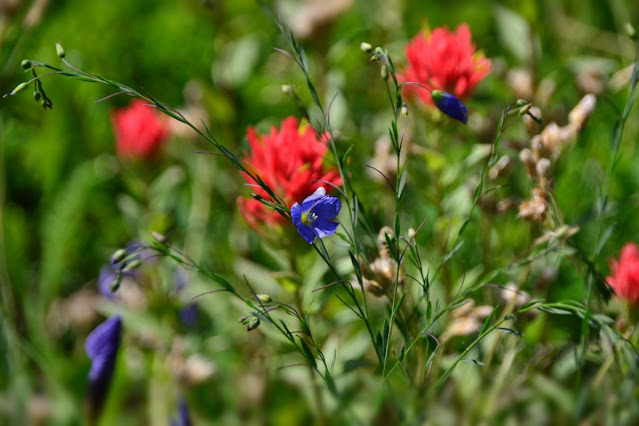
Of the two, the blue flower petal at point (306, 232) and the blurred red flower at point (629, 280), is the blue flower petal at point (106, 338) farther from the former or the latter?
the blurred red flower at point (629, 280)

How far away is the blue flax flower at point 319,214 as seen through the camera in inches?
18.2

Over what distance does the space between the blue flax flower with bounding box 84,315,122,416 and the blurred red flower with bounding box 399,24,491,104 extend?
→ 0.38 metres

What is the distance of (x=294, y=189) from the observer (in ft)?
1.82

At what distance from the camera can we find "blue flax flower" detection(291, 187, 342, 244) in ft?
1.52

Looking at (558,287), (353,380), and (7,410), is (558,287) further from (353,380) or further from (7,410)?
(7,410)

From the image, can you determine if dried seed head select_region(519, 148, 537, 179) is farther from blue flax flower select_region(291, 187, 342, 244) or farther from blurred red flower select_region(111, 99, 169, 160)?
blurred red flower select_region(111, 99, 169, 160)

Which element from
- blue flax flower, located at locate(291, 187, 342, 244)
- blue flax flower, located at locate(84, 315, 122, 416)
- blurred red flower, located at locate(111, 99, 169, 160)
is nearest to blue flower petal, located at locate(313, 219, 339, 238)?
blue flax flower, located at locate(291, 187, 342, 244)

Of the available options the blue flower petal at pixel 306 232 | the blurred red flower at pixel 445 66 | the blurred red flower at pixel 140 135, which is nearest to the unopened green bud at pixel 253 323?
the blue flower petal at pixel 306 232

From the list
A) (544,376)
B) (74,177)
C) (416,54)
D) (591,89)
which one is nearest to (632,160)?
(591,89)

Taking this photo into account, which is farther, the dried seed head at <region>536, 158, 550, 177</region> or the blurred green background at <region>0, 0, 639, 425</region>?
the blurred green background at <region>0, 0, 639, 425</region>

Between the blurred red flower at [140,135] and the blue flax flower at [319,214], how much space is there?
505 millimetres

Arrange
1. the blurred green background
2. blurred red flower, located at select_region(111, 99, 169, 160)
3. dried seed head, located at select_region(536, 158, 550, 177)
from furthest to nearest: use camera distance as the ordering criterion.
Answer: blurred red flower, located at select_region(111, 99, 169, 160)
the blurred green background
dried seed head, located at select_region(536, 158, 550, 177)

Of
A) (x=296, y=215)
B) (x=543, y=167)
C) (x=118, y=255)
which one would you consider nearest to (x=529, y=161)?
(x=543, y=167)

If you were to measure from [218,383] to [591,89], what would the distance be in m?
0.65
